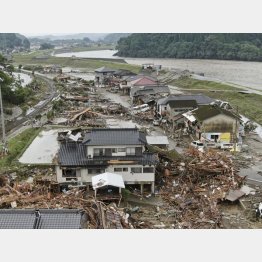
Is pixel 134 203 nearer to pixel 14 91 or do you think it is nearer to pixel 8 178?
pixel 8 178

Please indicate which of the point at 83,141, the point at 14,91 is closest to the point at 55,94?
the point at 14,91

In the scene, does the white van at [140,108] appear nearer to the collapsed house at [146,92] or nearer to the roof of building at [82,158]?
the collapsed house at [146,92]

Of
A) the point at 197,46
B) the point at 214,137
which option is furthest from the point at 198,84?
the point at 197,46

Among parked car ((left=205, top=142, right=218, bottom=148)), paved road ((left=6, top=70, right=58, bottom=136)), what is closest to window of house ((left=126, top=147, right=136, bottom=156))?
parked car ((left=205, top=142, right=218, bottom=148))

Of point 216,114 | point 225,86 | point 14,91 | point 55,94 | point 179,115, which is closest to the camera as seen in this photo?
Answer: point 216,114

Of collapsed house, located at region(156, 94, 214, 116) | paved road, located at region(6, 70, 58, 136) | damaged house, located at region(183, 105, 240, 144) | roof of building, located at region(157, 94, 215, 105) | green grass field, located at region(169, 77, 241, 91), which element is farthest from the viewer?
green grass field, located at region(169, 77, 241, 91)

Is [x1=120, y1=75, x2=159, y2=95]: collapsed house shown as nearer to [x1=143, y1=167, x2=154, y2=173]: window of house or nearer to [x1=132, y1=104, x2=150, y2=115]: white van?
[x1=132, y1=104, x2=150, y2=115]: white van

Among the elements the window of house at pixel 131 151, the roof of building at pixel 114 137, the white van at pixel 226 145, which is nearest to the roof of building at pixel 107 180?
the window of house at pixel 131 151

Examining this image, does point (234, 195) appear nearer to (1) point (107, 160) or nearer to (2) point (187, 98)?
(1) point (107, 160)
